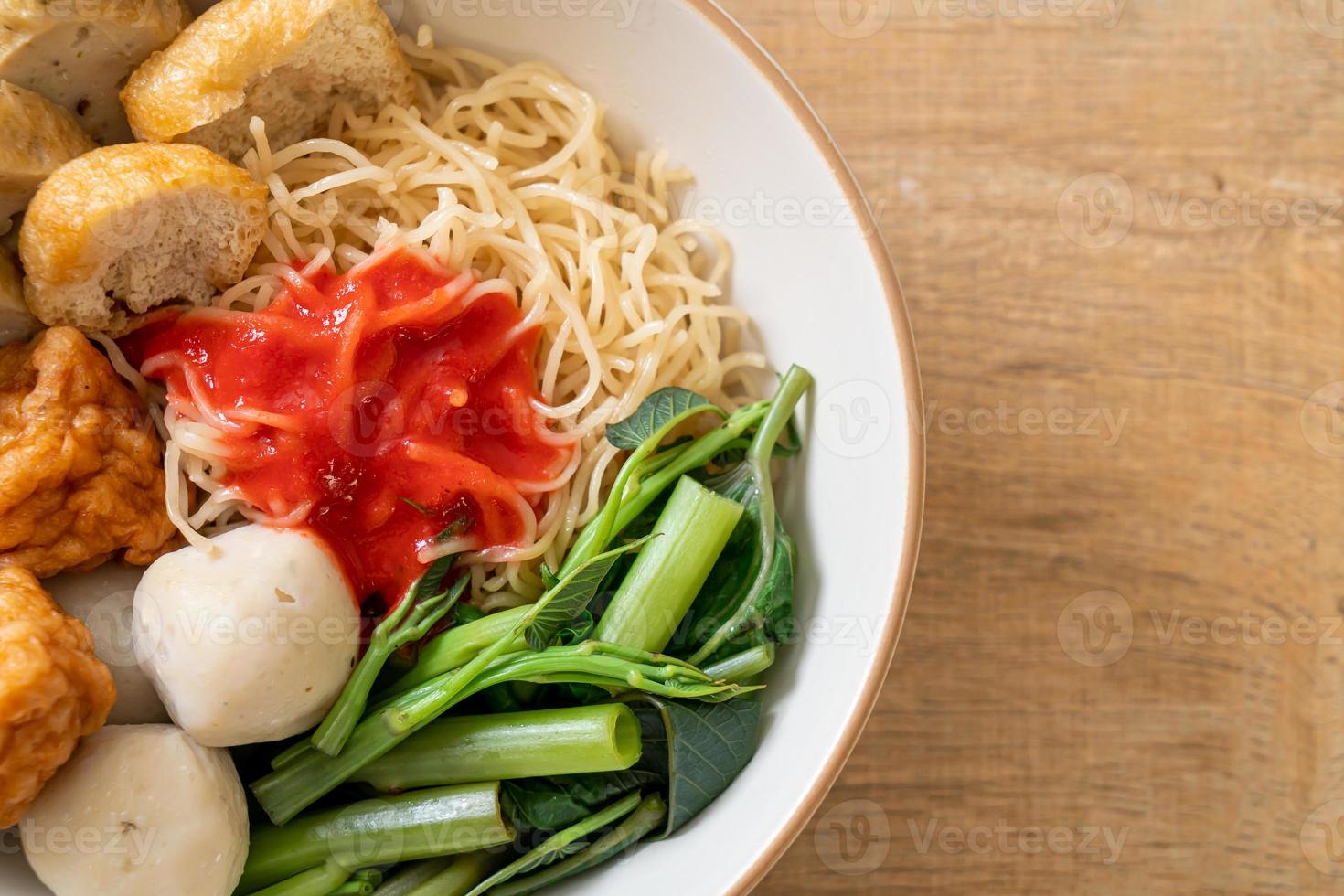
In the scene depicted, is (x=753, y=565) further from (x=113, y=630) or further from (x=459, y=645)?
(x=113, y=630)

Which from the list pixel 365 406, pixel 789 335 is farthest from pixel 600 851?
pixel 789 335

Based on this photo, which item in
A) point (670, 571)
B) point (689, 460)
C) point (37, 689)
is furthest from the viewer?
point (689, 460)

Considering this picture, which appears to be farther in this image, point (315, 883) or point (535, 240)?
point (535, 240)

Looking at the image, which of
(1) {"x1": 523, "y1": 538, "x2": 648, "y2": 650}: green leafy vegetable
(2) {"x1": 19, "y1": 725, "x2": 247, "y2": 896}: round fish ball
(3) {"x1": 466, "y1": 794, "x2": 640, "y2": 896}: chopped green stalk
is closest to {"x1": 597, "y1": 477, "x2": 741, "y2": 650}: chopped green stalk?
(1) {"x1": 523, "y1": 538, "x2": 648, "y2": 650}: green leafy vegetable

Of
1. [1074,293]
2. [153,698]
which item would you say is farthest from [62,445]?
[1074,293]

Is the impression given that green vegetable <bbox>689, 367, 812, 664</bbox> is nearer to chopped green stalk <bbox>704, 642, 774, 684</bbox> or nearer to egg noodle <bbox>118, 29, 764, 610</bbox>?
chopped green stalk <bbox>704, 642, 774, 684</bbox>

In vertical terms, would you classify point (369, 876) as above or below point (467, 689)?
below

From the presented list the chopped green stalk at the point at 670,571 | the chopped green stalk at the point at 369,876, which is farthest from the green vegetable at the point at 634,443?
the chopped green stalk at the point at 369,876
